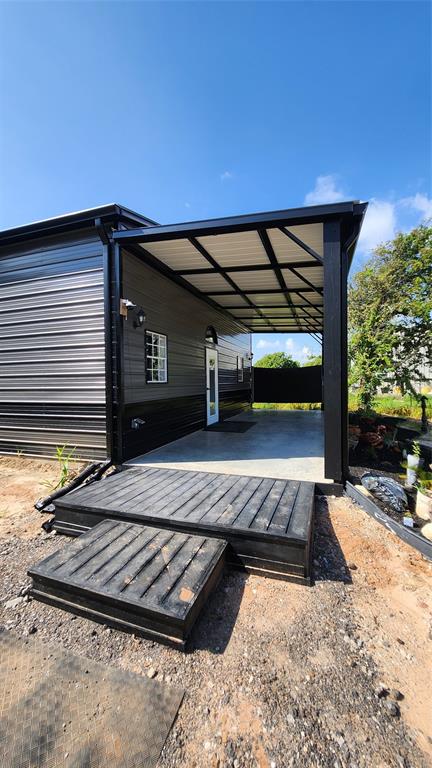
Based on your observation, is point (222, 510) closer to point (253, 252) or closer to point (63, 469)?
point (63, 469)

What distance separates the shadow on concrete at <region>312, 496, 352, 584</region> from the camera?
2146mm

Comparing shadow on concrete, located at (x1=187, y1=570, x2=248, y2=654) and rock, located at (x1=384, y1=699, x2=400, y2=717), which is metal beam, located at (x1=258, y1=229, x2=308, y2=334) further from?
rock, located at (x1=384, y1=699, x2=400, y2=717)

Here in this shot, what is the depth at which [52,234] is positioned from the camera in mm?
4621

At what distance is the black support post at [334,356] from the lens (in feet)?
10.9

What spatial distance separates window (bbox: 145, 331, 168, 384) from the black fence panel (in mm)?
7853

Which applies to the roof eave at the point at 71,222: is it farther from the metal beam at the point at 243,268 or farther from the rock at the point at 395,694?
the rock at the point at 395,694

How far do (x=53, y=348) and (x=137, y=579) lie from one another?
388 cm

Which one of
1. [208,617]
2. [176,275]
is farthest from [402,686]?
[176,275]

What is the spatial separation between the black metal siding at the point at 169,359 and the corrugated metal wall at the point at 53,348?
1.27 feet

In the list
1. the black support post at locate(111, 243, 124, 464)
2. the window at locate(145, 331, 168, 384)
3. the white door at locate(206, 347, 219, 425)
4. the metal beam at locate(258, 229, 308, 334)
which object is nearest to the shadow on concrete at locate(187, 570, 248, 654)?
the black support post at locate(111, 243, 124, 464)

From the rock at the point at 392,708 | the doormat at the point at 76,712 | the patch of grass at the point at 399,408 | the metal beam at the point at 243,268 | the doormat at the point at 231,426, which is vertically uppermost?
the metal beam at the point at 243,268

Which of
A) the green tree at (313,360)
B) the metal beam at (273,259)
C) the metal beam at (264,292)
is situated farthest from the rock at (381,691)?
the green tree at (313,360)

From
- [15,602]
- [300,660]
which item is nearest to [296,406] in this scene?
[300,660]

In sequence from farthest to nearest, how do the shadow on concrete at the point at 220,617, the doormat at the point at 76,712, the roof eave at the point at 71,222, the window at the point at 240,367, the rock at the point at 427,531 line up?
the window at the point at 240,367, the roof eave at the point at 71,222, the rock at the point at 427,531, the shadow on concrete at the point at 220,617, the doormat at the point at 76,712
